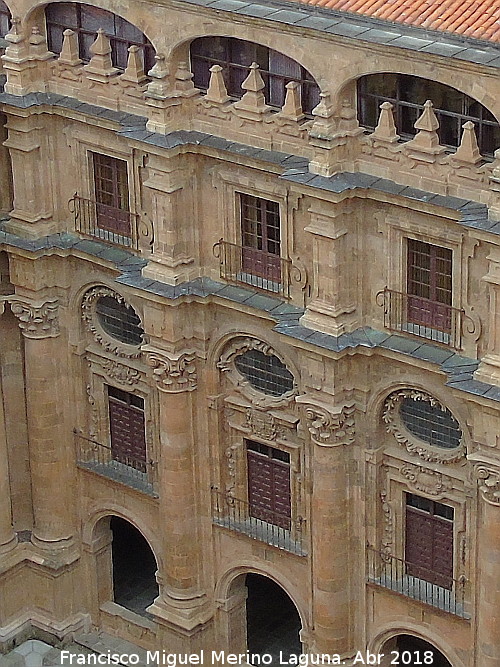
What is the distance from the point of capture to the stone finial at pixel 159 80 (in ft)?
165

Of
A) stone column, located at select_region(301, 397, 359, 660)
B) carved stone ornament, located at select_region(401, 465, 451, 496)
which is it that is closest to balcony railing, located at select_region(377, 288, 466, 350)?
stone column, located at select_region(301, 397, 359, 660)

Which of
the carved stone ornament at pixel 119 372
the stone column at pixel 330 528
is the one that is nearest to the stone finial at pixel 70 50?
the carved stone ornament at pixel 119 372

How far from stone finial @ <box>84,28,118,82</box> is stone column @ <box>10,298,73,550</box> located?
8.09 meters

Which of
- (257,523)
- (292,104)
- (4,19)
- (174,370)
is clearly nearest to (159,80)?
(292,104)

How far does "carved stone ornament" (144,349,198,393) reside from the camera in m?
53.3

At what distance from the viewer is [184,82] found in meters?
50.8

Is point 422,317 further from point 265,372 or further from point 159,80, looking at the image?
point 159,80

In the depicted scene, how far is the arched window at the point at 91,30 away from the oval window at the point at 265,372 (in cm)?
915

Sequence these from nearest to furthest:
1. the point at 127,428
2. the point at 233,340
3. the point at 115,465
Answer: the point at 233,340
the point at 127,428
the point at 115,465

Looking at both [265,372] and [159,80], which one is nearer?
[159,80]

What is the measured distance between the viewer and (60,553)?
196ft

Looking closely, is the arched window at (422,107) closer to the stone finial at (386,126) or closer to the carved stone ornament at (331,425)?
the stone finial at (386,126)

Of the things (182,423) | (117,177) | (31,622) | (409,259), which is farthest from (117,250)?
(31,622)

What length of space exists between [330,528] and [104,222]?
11892mm
